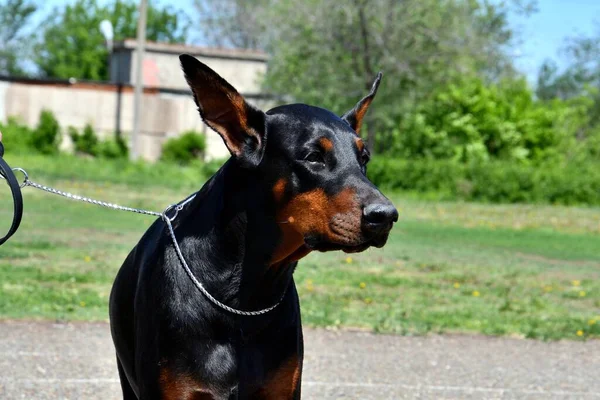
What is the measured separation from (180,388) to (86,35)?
2739 inches

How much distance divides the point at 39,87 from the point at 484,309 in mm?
30687

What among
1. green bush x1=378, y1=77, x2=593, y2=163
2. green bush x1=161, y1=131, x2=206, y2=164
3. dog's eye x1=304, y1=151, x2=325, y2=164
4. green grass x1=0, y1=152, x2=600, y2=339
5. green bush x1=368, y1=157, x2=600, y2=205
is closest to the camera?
dog's eye x1=304, y1=151, x2=325, y2=164

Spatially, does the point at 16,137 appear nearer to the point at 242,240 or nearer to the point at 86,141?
the point at 86,141

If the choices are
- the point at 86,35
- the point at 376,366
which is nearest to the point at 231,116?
the point at 376,366

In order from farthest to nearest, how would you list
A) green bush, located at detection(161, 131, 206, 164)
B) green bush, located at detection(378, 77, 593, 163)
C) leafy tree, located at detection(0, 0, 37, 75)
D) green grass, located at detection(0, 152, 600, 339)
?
leafy tree, located at detection(0, 0, 37, 75), green bush, located at detection(161, 131, 206, 164), green bush, located at detection(378, 77, 593, 163), green grass, located at detection(0, 152, 600, 339)

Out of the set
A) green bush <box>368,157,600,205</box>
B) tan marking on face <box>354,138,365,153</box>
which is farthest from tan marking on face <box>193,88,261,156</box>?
green bush <box>368,157,600,205</box>

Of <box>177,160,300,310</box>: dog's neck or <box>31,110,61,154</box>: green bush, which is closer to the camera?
<box>177,160,300,310</box>: dog's neck

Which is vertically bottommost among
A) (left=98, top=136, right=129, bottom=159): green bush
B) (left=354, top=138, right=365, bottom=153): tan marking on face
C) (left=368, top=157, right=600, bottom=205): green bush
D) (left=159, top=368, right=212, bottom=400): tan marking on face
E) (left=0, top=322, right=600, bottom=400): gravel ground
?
(left=98, top=136, right=129, bottom=159): green bush

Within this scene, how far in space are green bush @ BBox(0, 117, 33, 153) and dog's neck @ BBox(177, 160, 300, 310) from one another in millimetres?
33184

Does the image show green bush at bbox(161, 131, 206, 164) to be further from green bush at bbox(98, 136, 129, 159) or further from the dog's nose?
the dog's nose

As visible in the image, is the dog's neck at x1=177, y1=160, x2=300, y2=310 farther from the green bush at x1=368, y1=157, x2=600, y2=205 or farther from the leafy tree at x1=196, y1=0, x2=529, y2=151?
the leafy tree at x1=196, y1=0, x2=529, y2=151

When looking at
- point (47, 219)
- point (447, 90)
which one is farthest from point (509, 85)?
point (47, 219)

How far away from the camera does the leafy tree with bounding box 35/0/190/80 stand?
70.7m

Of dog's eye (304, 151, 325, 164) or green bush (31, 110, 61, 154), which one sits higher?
dog's eye (304, 151, 325, 164)
